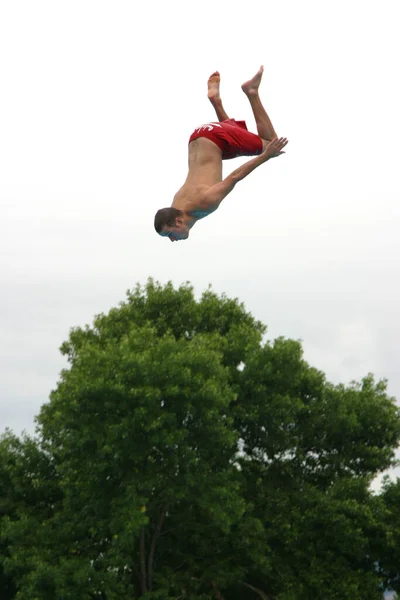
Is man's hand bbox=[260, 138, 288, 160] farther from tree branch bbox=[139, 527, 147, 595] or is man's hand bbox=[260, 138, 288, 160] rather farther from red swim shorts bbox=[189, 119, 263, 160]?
tree branch bbox=[139, 527, 147, 595]

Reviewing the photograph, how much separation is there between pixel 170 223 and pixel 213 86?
2.66m

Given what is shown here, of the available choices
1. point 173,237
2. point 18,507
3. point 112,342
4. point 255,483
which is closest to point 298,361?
point 255,483

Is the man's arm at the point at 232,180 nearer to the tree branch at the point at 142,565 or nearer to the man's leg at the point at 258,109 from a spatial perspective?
the man's leg at the point at 258,109

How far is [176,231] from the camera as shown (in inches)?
393

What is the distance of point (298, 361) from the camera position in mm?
29484

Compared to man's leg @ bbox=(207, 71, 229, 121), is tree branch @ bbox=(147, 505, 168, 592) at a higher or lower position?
higher

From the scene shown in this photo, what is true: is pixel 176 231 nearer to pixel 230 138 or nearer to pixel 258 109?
pixel 230 138

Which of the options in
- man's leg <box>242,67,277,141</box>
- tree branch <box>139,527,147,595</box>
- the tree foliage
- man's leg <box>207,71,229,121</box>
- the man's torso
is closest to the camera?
the man's torso

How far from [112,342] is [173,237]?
20.1 metres

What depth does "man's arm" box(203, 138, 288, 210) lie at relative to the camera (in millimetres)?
9914

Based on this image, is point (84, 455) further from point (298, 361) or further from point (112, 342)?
point (298, 361)

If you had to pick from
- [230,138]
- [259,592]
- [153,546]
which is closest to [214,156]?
[230,138]

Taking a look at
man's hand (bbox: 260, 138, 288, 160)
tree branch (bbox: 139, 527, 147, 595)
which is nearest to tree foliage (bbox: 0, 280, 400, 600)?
tree branch (bbox: 139, 527, 147, 595)

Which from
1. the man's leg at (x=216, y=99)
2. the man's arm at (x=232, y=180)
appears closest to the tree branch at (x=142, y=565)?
the man's leg at (x=216, y=99)
